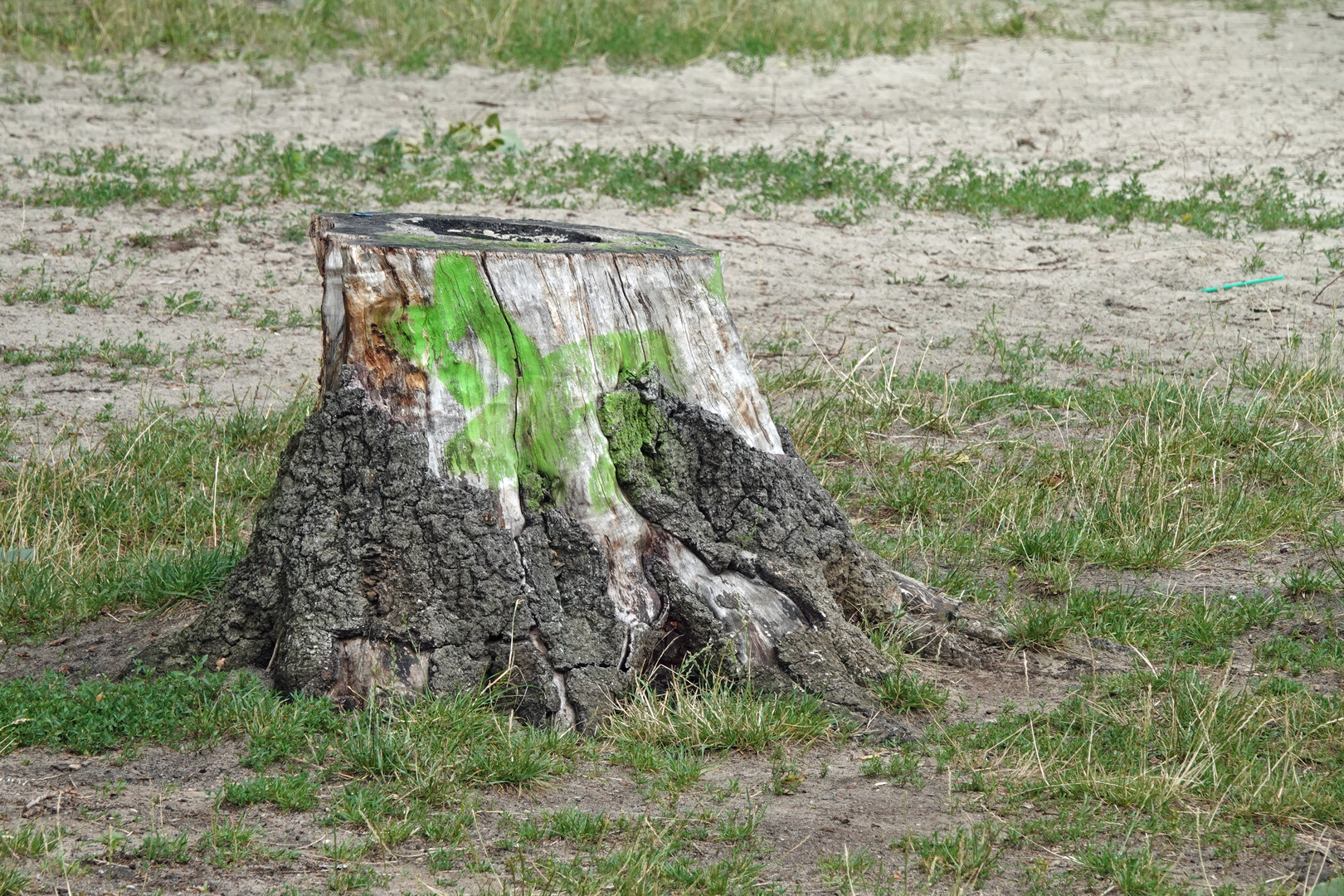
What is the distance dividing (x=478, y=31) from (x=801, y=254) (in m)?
4.57

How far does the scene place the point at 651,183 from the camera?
8.76m

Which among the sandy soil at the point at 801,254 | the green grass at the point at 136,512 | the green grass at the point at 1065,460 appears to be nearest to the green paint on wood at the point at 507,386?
the sandy soil at the point at 801,254

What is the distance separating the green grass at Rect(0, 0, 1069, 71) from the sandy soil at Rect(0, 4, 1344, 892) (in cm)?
28

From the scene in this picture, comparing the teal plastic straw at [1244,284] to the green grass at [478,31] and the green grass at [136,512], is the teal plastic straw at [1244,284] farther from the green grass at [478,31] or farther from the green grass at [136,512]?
the green grass at [136,512]

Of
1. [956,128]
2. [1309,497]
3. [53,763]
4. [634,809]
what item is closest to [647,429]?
[634,809]

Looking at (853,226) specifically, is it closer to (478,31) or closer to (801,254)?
(801,254)

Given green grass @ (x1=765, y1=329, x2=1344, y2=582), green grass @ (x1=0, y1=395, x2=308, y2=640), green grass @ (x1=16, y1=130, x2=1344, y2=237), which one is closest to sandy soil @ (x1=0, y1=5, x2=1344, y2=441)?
green grass @ (x1=16, y1=130, x2=1344, y2=237)

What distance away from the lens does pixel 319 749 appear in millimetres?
2998

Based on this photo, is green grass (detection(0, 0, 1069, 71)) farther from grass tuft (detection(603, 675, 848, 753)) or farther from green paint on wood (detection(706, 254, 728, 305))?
grass tuft (detection(603, 675, 848, 753))

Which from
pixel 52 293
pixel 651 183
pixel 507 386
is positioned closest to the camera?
pixel 507 386

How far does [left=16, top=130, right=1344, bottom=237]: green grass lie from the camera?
8.17m

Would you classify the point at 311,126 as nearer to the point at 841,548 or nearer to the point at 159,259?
the point at 159,259

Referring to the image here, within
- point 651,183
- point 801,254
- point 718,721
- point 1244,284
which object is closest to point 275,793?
point 718,721

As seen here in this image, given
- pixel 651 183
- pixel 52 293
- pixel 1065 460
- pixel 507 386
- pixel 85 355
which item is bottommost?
pixel 1065 460
